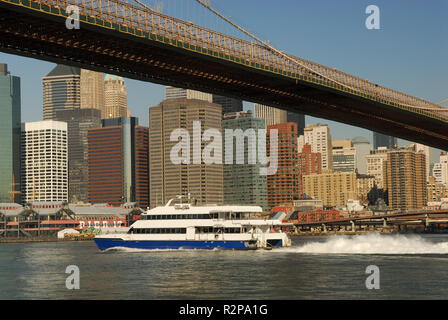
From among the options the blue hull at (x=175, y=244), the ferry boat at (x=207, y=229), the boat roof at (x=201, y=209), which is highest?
the boat roof at (x=201, y=209)

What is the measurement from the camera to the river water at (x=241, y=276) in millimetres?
37406

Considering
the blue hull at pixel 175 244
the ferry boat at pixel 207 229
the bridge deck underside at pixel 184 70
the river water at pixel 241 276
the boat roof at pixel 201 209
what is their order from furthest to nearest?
the boat roof at pixel 201 209 → the ferry boat at pixel 207 229 → the blue hull at pixel 175 244 → the bridge deck underside at pixel 184 70 → the river water at pixel 241 276

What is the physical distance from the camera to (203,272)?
47844 mm

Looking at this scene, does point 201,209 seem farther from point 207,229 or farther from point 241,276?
point 241,276

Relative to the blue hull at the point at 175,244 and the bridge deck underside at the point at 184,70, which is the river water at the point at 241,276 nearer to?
the blue hull at the point at 175,244

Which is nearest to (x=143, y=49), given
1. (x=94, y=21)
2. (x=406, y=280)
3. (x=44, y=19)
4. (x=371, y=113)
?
(x=94, y=21)

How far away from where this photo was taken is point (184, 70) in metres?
60.0

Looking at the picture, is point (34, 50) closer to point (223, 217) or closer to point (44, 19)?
point (44, 19)

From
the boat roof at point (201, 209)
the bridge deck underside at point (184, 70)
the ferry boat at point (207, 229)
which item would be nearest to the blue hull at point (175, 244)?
the ferry boat at point (207, 229)

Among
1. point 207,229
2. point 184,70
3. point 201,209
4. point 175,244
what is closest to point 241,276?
point 184,70

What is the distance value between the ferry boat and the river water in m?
1.65

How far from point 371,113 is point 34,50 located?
37.2m

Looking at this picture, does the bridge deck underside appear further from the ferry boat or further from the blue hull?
the blue hull
